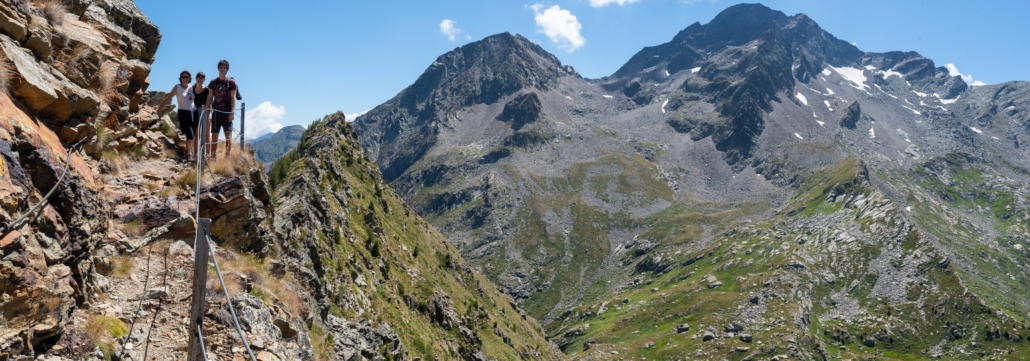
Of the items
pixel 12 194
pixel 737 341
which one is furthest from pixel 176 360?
pixel 737 341

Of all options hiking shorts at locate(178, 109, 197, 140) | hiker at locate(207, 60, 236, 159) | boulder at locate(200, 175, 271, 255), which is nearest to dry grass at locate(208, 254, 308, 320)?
boulder at locate(200, 175, 271, 255)

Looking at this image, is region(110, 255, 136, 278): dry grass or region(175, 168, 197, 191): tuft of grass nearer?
region(110, 255, 136, 278): dry grass

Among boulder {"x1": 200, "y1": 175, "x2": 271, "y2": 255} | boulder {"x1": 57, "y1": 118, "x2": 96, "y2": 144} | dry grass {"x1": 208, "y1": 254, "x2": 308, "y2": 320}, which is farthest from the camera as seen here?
boulder {"x1": 200, "y1": 175, "x2": 271, "y2": 255}

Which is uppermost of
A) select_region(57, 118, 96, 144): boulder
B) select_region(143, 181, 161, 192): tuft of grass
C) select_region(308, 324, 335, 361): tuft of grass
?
select_region(57, 118, 96, 144): boulder

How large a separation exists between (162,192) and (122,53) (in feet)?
19.6

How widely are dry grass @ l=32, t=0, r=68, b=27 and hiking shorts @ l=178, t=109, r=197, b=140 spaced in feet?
13.9

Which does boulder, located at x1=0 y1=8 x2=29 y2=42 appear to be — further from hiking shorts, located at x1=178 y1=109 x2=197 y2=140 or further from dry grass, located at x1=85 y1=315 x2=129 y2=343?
dry grass, located at x1=85 y1=315 x2=129 y2=343

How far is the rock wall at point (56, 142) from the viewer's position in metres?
10.6

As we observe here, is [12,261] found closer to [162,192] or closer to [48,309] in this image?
[48,309]

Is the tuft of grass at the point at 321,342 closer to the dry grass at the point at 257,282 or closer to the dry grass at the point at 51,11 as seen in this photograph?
the dry grass at the point at 257,282

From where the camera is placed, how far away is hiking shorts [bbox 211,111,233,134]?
2064cm

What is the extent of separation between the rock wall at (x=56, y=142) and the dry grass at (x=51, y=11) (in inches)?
1.3

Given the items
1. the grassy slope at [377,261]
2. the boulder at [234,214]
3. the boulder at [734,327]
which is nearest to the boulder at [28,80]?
the boulder at [234,214]

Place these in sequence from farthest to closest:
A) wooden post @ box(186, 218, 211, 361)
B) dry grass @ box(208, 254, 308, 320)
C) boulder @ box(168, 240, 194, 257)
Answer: dry grass @ box(208, 254, 308, 320) < boulder @ box(168, 240, 194, 257) < wooden post @ box(186, 218, 211, 361)
